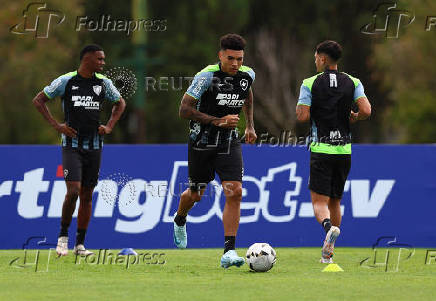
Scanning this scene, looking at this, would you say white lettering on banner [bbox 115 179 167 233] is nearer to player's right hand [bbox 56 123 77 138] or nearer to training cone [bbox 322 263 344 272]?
player's right hand [bbox 56 123 77 138]

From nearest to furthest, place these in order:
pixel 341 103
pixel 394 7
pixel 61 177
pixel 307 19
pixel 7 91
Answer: pixel 341 103 < pixel 61 177 < pixel 7 91 < pixel 394 7 < pixel 307 19

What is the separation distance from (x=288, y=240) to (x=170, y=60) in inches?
1160

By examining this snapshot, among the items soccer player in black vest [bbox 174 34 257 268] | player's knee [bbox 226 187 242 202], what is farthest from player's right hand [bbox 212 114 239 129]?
player's knee [bbox 226 187 242 202]

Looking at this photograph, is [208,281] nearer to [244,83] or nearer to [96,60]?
[244,83]

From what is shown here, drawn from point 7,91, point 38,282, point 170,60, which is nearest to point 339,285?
point 38,282

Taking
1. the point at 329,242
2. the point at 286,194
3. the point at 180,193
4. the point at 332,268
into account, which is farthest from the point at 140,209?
the point at 332,268

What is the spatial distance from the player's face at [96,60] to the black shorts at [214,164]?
1.68 metres

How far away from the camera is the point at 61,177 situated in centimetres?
1603

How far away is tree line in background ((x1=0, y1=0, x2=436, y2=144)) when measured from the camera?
37250mm

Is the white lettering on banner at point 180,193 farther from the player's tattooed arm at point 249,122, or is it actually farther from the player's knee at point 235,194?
the player's knee at point 235,194

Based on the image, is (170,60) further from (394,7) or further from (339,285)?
(339,285)

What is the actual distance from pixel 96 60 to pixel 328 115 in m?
2.86

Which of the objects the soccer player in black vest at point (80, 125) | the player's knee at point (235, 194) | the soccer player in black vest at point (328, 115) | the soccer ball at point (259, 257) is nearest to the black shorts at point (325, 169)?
the soccer player in black vest at point (328, 115)

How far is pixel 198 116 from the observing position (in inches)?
476
